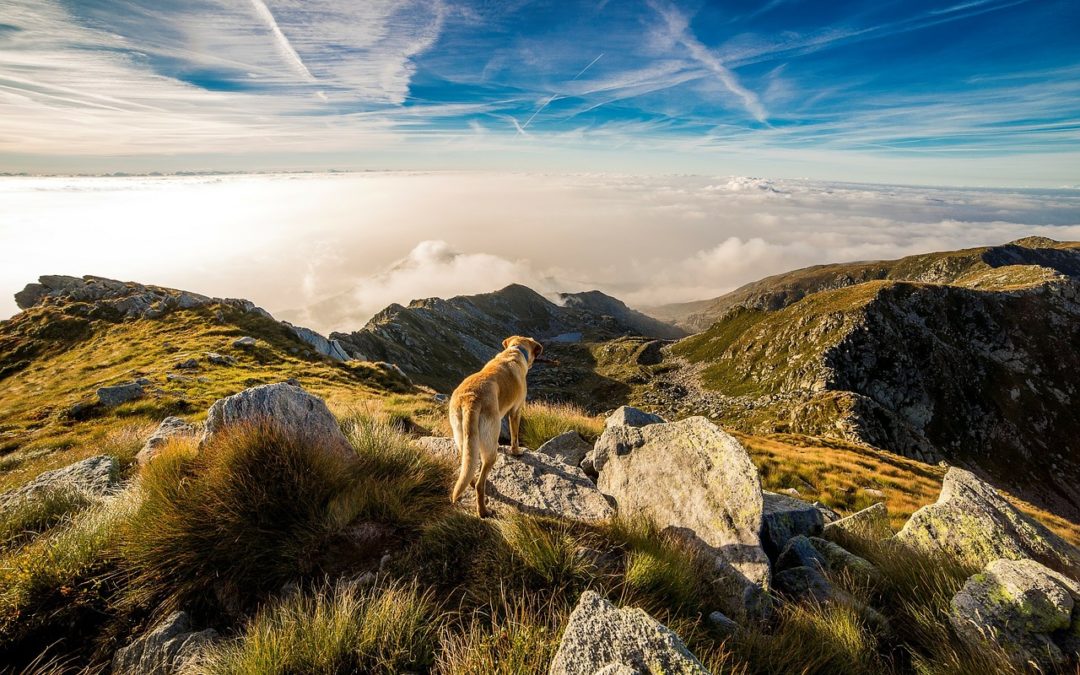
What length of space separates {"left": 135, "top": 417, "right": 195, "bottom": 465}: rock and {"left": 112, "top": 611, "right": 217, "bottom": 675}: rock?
5.03m

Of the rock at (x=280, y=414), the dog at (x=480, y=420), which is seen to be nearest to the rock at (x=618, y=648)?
the dog at (x=480, y=420)

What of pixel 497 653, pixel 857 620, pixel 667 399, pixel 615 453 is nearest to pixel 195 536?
pixel 497 653

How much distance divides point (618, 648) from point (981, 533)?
6.53 meters

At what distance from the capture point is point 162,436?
970 cm

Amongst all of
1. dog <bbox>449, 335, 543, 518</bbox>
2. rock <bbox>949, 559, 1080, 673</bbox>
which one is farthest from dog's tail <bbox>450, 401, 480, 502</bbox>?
rock <bbox>949, 559, 1080, 673</bbox>

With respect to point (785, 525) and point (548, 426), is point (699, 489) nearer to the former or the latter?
point (785, 525)

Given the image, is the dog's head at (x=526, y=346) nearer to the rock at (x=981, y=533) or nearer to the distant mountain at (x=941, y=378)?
the rock at (x=981, y=533)

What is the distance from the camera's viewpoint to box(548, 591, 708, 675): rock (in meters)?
3.24

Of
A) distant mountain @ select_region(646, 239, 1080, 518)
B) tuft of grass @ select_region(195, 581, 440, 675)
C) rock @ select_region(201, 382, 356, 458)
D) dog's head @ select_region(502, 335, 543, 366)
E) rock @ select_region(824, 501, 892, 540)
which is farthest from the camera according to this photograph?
distant mountain @ select_region(646, 239, 1080, 518)

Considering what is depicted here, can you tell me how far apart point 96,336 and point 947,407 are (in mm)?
177672

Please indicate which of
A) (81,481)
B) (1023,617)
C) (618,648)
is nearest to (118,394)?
(81,481)

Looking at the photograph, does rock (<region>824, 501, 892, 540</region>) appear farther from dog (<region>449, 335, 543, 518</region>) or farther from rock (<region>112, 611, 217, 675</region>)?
rock (<region>112, 611, 217, 675</region>)

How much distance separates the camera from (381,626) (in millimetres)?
3875

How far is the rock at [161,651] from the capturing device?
3977 mm
